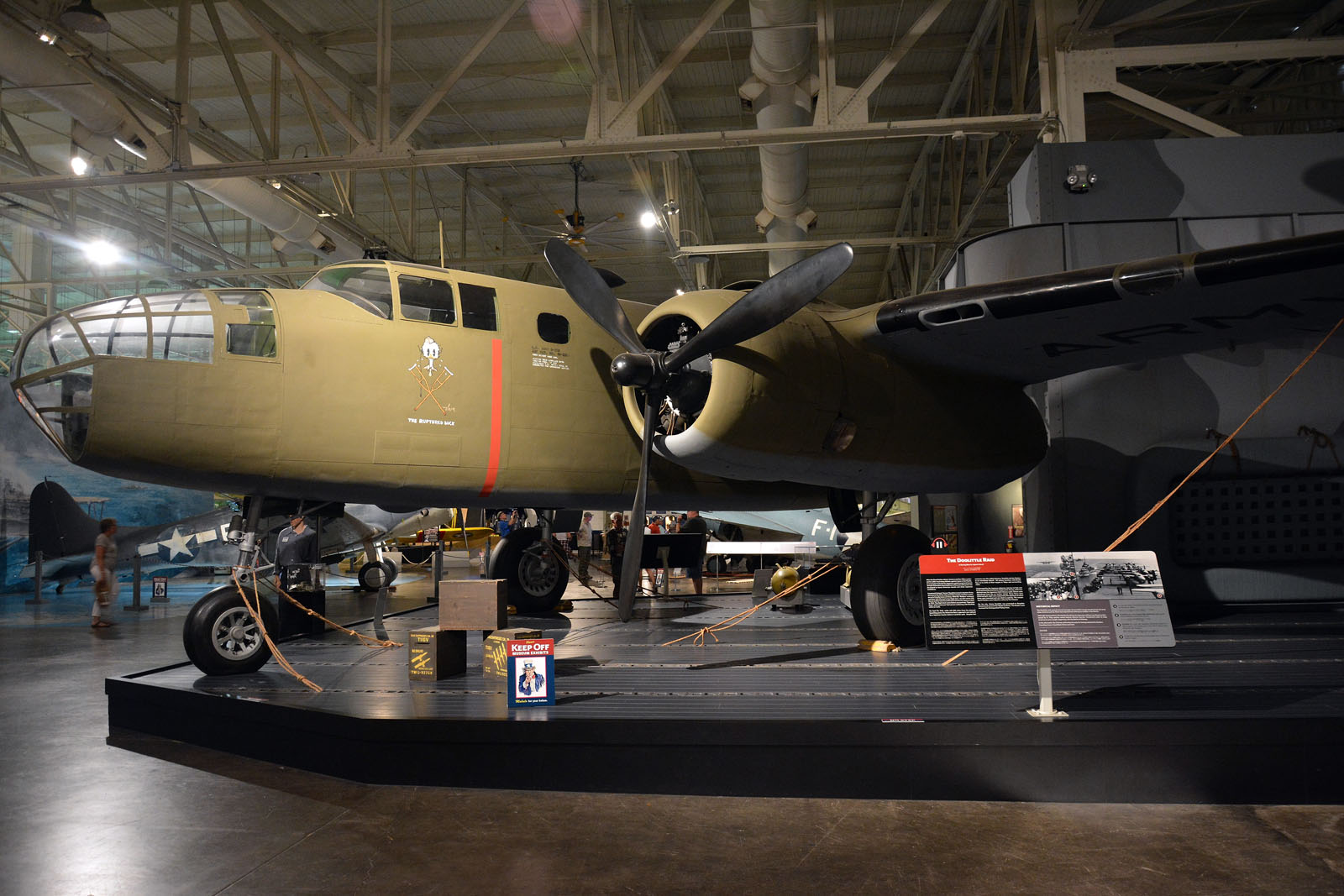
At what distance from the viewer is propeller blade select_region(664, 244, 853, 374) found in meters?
6.54

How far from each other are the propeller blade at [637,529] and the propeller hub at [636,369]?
0.88ft

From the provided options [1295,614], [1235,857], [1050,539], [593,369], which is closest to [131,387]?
[593,369]

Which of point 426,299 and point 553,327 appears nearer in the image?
point 426,299

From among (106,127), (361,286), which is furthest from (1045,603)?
(106,127)

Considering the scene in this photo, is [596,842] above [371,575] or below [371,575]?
below

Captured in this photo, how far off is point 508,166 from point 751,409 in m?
15.2

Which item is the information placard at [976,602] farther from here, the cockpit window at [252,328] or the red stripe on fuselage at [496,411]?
the cockpit window at [252,328]

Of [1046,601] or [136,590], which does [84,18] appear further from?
[1046,601]

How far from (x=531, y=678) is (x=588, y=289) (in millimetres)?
3442

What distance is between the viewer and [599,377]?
8.98 m

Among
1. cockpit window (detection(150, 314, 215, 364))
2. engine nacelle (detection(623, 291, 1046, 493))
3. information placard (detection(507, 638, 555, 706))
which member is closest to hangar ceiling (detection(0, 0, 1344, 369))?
engine nacelle (detection(623, 291, 1046, 493))

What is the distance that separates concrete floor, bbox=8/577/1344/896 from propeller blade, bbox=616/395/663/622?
8.27ft

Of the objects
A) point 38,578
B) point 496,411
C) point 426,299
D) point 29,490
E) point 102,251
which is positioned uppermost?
point 102,251

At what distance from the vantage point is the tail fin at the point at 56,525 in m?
16.3
